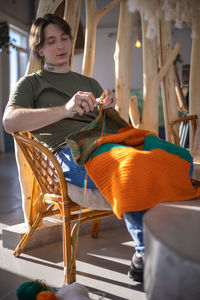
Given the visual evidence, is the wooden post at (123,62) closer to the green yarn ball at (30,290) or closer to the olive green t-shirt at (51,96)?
the olive green t-shirt at (51,96)

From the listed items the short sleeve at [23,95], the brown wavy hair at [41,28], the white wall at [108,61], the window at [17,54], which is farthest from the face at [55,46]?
the white wall at [108,61]

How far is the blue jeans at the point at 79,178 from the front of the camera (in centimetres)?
114

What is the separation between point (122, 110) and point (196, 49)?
34.8 inches

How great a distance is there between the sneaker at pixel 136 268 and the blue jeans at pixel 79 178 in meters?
0.14

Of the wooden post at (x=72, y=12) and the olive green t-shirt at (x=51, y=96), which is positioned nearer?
the olive green t-shirt at (x=51, y=96)

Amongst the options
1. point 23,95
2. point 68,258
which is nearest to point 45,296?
point 68,258

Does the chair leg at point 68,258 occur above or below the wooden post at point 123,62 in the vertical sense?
below

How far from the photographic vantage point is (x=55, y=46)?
1.71 m

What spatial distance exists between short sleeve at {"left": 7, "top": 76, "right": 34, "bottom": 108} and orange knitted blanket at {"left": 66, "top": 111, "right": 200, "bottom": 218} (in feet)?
1.09

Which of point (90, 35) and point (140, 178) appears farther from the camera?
point (90, 35)

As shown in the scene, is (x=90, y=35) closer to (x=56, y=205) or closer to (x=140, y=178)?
(x=56, y=205)

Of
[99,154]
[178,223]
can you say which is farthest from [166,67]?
[178,223]

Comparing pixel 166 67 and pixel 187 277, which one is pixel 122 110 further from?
pixel 187 277

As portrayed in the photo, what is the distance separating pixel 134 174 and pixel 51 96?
756 mm
